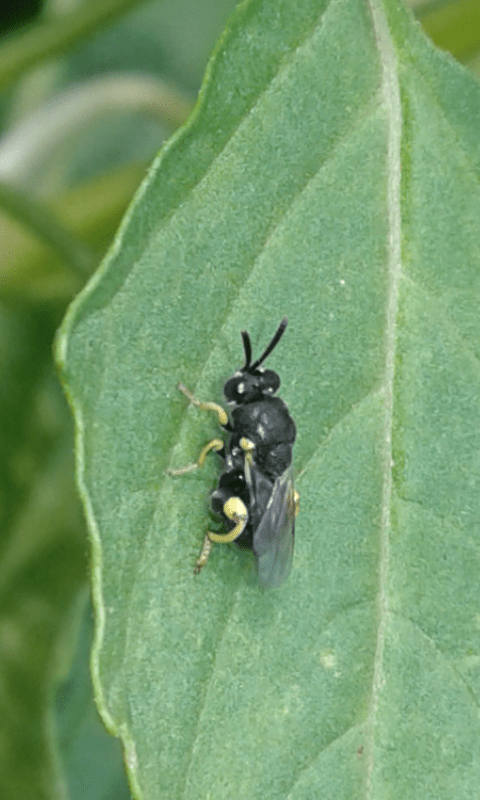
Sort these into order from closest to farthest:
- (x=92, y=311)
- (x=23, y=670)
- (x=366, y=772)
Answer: (x=92, y=311)
(x=366, y=772)
(x=23, y=670)

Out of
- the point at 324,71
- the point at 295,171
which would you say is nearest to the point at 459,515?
the point at 295,171

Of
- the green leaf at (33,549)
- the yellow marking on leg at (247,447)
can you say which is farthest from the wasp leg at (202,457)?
the green leaf at (33,549)

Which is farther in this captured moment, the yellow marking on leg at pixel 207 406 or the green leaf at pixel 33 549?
the green leaf at pixel 33 549

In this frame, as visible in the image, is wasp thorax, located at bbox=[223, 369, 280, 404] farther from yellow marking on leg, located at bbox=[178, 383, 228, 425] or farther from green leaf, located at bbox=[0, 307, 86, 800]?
green leaf, located at bbox=[0, 307, 86, 800]

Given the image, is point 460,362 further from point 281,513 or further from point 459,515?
point 281,513

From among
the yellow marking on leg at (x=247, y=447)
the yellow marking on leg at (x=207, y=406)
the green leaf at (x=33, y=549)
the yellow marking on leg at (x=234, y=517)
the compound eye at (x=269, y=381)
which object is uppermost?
the compound eye at (x=269, y=381)

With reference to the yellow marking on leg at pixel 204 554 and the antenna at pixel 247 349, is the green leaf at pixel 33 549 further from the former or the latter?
the antenna at pixel 247 349
